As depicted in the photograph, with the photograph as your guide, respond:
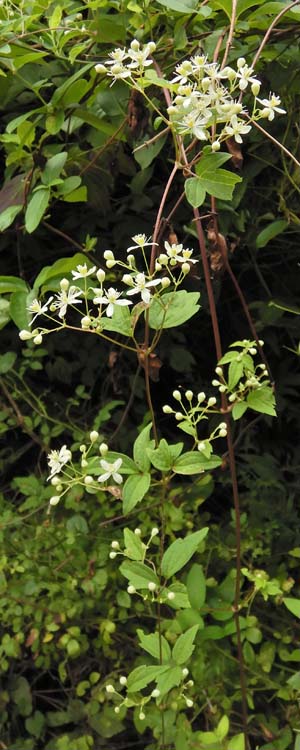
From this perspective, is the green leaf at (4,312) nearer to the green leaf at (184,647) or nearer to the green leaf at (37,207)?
the green leaf at (37,207)

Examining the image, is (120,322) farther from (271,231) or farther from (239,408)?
(271,231)

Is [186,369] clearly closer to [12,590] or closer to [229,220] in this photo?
[229,220]

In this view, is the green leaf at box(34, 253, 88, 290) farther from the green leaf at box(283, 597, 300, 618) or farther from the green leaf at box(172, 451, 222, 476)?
the green leaf at box(283, 597, 300, 618)

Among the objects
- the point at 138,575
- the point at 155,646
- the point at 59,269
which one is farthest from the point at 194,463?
the point at 59,269

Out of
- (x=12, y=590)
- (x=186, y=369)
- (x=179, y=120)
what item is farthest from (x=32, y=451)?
(x=179, y=120)

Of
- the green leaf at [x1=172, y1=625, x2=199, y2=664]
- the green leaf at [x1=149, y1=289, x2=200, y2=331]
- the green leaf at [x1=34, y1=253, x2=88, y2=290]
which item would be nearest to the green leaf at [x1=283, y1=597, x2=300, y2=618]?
the green leaf at [x1=172, y1=625, x2=199, y2=664]

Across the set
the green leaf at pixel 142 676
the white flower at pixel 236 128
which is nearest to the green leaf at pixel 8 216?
the white flower at pixel 236 128

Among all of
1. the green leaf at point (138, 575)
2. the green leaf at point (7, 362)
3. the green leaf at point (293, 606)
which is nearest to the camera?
the green leaf at point (138, 575)
